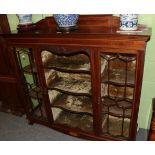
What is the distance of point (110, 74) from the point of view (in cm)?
191

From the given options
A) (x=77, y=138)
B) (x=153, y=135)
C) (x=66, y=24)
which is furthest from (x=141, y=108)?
(x=66, y=24)

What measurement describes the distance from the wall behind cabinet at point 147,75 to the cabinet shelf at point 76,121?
0.62 meters

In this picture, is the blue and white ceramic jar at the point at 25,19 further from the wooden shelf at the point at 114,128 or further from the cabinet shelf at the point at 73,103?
the wooden shelf at the point at 114,128

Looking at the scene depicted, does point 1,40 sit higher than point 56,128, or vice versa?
point 1,40

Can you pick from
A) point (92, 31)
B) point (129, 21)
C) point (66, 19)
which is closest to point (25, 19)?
point (66, 19)

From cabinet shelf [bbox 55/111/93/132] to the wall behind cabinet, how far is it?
62 centimetres

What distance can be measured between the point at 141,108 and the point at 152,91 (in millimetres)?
266

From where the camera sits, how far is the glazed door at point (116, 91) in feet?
5.68

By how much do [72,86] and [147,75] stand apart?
2.72 ft

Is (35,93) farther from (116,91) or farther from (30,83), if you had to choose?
(116,91)

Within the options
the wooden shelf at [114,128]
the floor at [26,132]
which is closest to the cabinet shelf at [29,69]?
the floor at [26,132]

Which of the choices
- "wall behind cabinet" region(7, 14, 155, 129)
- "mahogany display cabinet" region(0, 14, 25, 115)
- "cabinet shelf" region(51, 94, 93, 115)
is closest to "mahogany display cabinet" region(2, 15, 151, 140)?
"cabinet shelf" region(51, 94, 93, 115)
